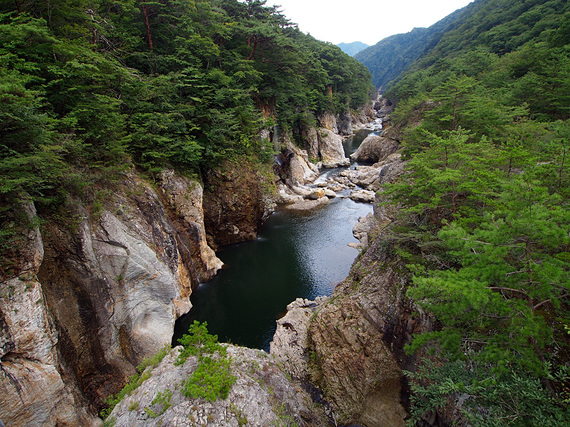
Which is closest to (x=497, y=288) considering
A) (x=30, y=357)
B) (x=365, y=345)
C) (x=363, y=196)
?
(x=365, y=345)

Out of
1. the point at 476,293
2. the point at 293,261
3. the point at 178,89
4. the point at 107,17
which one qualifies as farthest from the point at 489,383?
the point at 107,17

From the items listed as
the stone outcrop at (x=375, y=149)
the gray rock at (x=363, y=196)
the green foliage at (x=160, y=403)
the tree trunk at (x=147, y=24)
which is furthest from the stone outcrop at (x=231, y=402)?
the stone outcrop at (x=375, y=149)

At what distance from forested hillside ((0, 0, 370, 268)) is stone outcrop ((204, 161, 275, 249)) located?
116 cm

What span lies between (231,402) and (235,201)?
15205mm

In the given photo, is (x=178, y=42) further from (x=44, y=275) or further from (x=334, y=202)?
(x=334, y=202)

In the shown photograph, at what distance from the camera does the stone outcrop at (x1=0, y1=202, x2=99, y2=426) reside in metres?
6.84

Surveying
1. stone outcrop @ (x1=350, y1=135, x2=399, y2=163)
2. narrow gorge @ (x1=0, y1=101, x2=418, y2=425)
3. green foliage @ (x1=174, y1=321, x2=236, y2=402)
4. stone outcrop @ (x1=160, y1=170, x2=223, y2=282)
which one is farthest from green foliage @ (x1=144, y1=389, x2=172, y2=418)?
stone outcrop @ (x1=350, y1=135, x2=399, y2=163)

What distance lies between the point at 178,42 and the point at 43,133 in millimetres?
14520

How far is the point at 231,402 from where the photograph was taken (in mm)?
6457

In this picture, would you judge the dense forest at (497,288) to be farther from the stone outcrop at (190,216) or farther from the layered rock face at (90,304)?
the stone outcrop at (190,216)

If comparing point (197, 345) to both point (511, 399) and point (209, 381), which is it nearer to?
point (209, 381)

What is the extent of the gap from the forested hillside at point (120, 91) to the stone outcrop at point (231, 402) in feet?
18.2

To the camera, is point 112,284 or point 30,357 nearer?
point 30,357

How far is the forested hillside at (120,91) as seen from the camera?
793 centimetres
